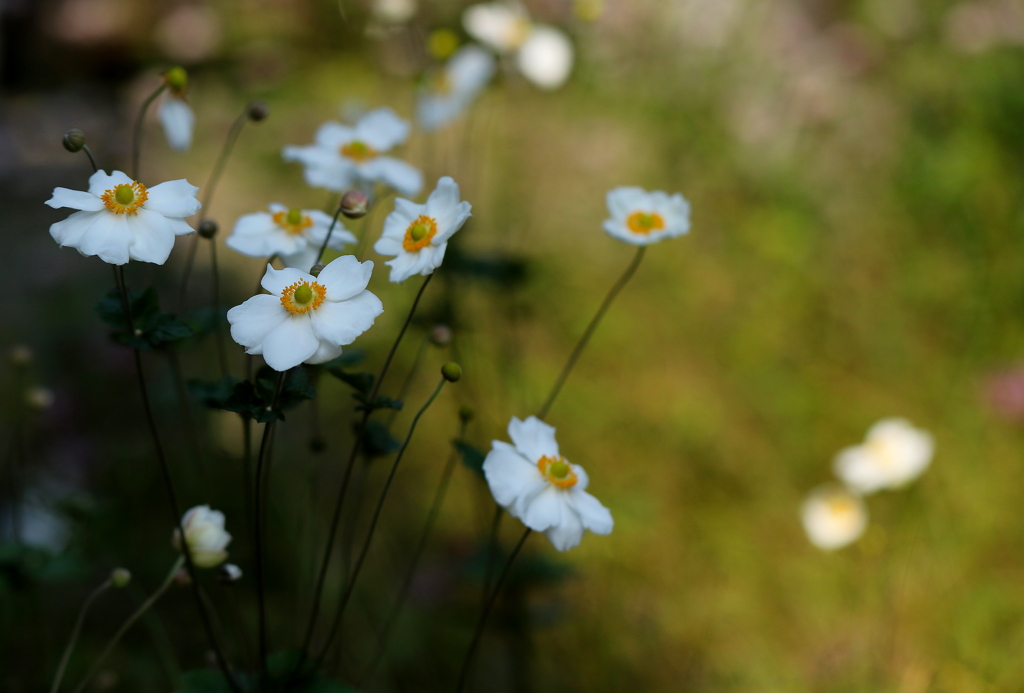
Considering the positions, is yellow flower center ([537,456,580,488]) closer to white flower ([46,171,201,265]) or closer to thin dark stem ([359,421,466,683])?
thin dark stem ([359,421,466,683])

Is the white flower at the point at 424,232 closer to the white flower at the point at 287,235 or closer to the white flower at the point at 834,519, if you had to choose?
the white flower at the point at 287,235

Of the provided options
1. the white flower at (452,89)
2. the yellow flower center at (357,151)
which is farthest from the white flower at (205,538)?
the white flower at (452,89)

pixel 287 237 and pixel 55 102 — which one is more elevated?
pixel 287 237

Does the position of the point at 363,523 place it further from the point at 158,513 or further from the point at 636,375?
the point at 636,375

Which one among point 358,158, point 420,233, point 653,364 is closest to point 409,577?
point 420,233

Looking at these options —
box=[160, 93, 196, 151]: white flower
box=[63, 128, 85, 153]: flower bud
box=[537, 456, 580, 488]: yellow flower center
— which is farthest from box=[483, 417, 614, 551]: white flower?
box=[160, 93, 196, 151]: white flower

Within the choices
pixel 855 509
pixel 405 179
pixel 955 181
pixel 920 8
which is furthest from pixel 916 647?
pixel 920 8

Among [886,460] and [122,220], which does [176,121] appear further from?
[886,460]

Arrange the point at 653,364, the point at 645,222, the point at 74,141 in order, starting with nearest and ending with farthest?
the point at 74,141 → the point at 645,222 → the point at 653,364
